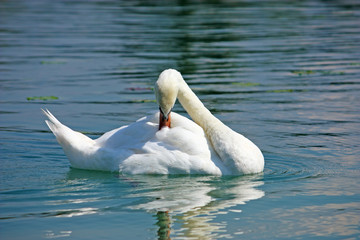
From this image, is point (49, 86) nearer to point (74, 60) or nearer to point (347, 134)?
point (74, 60)

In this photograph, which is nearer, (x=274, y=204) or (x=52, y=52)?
(x=274, y=204)

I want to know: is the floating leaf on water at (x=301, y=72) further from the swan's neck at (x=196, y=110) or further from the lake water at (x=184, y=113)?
the swan's neck at (x=196, y=110)

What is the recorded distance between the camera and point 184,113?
44.8 ft

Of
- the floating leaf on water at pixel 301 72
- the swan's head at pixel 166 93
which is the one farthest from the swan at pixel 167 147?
the floating leaf on water at pixel 301 72

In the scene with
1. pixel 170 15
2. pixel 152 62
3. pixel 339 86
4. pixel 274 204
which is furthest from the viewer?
pixel 170 15

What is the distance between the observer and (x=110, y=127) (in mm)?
12359

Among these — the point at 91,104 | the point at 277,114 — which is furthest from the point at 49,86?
the point at 277,114

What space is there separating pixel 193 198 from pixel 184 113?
5.45 m

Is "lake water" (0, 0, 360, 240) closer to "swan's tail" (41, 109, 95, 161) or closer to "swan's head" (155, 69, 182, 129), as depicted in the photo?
"swan's tail" (41, 109, 95, 161)

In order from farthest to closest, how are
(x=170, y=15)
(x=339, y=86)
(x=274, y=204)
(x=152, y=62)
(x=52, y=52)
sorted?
1. (x=170, y=15)
2. (x=52, y=52)
3. (x=152, y=62)
4. (x=339, y=86)
5. (x=274, y=204)

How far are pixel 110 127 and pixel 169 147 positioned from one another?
127 inches

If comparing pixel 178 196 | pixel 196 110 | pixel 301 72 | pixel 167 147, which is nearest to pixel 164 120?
pixel 167 147

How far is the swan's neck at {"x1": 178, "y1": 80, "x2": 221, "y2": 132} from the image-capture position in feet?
32.7

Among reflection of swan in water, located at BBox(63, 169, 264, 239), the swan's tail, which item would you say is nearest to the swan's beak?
reflection of swan in water, located at BBox(63, 169, 264, 239)
